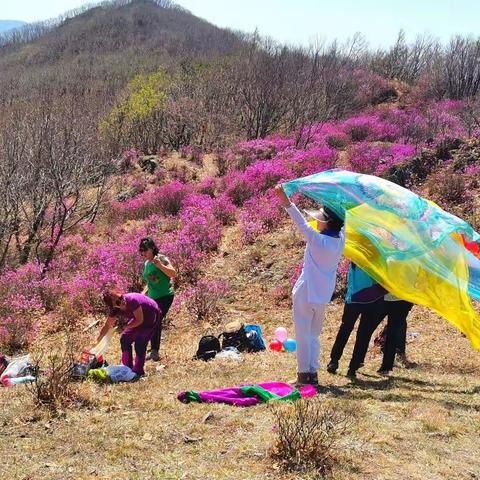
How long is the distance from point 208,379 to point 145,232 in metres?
9.54

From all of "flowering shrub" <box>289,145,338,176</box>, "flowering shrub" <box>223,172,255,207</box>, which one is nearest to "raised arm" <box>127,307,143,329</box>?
"flowering shrub" <box>223,172,255,207</box>

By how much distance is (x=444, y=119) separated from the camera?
23531 mm

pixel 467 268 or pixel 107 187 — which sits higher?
pixel 467 268

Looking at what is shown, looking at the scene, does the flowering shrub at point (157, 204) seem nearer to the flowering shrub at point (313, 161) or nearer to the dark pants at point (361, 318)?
the flowering shrub at point (313, 161)

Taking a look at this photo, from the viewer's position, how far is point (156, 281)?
7031 mm

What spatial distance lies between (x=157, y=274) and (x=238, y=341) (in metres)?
1.56

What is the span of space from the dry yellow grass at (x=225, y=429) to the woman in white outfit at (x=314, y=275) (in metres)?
0.51

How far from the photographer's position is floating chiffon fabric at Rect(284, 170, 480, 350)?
215 inches

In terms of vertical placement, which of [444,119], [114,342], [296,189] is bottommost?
[114,342]

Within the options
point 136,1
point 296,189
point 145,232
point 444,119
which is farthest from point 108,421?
point 136,1

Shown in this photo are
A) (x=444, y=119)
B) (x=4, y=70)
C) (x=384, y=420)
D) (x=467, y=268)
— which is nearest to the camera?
(x=384, y=420)

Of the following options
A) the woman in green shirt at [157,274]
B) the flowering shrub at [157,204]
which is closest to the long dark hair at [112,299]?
the woman in green shirt at [157,274]

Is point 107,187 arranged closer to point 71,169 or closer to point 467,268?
point 71,169

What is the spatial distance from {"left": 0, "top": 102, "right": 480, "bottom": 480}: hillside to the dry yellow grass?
16mm
